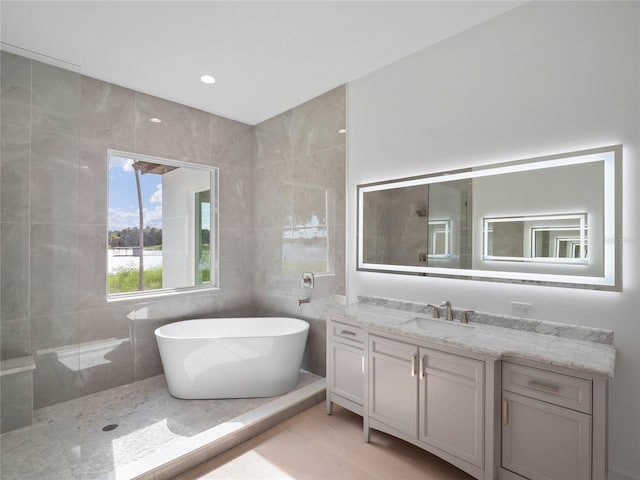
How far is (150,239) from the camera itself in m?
3.43

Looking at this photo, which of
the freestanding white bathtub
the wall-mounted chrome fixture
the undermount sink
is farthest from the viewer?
the wall-mounted chrome fixture

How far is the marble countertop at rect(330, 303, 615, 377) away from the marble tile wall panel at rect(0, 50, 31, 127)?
2301 millimetres

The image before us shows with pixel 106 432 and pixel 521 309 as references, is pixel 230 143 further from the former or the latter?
pixel 521 309

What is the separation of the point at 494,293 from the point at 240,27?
247 cm

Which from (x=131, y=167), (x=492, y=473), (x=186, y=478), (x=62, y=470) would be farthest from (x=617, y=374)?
(x=131, y=167)

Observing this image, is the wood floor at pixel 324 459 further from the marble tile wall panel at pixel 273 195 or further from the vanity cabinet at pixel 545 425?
the marble tile wall panel at pixel 273 195

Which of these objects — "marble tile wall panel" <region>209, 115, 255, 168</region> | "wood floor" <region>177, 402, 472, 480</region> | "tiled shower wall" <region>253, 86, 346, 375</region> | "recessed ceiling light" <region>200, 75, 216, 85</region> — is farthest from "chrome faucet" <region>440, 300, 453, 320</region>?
"marble tile wall panel" <region>209, 115, 255, 168</region>

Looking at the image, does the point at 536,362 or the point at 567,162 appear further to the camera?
the point at 567,162

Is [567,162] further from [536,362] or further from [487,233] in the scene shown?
[536,362]

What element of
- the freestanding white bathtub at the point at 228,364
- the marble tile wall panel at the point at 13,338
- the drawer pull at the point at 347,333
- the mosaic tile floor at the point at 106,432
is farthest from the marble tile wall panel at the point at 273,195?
the marble tile wall panel at the point at 13,338

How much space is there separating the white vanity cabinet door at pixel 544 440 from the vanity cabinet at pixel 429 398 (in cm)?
13

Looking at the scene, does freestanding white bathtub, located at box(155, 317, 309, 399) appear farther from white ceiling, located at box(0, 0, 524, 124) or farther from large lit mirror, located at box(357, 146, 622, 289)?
white ceiling, located at box(0, 0, 524, 124)

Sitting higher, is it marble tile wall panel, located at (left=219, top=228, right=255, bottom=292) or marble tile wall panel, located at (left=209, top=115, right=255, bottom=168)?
marble tile wall panel, located at (left=209, top=115, right=255, bottom=168)

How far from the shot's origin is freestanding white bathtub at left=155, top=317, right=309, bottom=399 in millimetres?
2758
